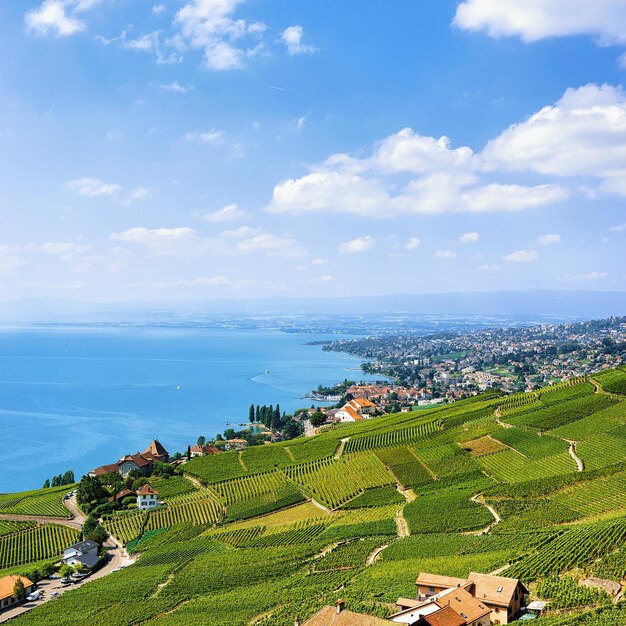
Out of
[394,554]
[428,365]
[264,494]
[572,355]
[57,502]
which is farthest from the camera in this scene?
[428,365]

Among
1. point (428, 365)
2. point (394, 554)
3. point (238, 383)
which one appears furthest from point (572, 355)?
point (394, 554)

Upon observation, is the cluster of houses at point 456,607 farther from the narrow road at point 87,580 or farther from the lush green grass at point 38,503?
the lush green grass at point 38,503

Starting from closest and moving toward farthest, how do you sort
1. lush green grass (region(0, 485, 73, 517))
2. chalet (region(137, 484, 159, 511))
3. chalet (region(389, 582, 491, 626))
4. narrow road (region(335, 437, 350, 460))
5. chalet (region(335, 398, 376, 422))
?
chalet (region(389, 582, 491, 626)), lush green grass (region(0, 485, 73, 517)), chalet (region(137, 484, 159, 511)), narrow road (region(335, 437, 350, 460)), chalet (region(335, 398, 376, 422))

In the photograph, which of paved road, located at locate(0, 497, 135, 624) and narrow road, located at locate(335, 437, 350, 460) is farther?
narrow road, located at locate(335, 437, 350, 460)

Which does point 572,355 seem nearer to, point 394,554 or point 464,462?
point 464,462

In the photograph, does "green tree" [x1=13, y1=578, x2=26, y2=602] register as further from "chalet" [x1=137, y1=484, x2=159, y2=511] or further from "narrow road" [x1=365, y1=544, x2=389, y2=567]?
"narrow road" [x1=365, y1=544, x2=389, y2=567]

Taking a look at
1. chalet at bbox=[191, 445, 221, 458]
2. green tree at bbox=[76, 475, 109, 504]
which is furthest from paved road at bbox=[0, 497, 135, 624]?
chalet at bbox=[191, 445, 221, 458]
